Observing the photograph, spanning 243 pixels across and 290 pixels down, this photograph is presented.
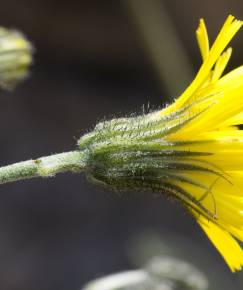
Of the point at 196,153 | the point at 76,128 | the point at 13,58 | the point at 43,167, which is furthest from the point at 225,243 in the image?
the point at 76,128

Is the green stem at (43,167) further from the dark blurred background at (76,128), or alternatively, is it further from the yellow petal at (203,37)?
the dark blurred background at (76,128)

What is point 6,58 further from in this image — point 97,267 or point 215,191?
point 97,267

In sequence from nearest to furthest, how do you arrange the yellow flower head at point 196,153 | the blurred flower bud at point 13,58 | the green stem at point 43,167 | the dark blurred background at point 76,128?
the green stem at point 43,167
the yellow flower head at point 196,153
the blurred flower bud at point 13,58
the dark blurred background at point 76,128

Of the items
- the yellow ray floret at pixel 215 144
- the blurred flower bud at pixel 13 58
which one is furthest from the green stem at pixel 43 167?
the blurred flower bud at pixel 13 58

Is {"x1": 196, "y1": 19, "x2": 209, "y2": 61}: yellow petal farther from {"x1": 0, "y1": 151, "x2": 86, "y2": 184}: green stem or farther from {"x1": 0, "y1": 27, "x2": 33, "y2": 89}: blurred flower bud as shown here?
{"x1": 0, "y1": 27, "x2": 33, "y2": 89}: blurred flower bud

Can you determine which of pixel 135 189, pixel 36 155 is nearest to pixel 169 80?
pixel 36 155

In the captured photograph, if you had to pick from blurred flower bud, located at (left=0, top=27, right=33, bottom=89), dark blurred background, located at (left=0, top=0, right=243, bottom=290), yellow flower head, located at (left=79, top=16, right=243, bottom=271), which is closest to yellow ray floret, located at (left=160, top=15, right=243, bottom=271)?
yellow flower head, located at (left=79, top=16, right=243, bottom=271)
